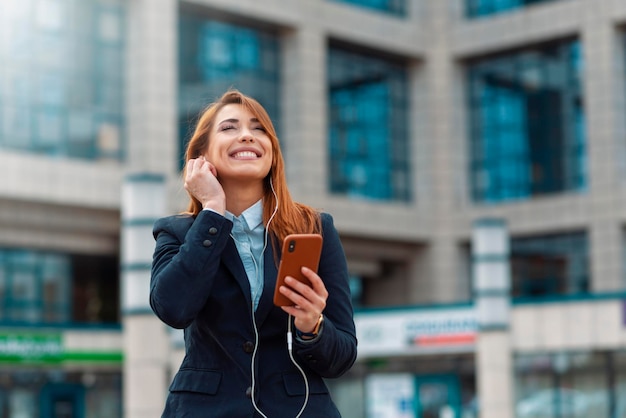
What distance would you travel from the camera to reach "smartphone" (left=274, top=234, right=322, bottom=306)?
8.53 feet

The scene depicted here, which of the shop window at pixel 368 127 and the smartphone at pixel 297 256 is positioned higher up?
the shop window at pixel 368 127

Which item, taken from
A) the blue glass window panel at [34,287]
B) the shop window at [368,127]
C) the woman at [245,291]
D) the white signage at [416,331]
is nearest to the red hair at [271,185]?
the woman at [245,291]

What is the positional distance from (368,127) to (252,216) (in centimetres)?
3948

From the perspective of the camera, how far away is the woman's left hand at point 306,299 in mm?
2613

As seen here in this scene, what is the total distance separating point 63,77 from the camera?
3381 cm

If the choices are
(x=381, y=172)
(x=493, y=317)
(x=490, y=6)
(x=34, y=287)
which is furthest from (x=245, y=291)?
(x=490, y=6)

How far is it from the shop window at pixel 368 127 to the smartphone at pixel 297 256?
126 ft

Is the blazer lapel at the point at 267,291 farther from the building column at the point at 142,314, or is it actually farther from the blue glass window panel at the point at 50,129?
the blue glass window panel at the point at 50,129

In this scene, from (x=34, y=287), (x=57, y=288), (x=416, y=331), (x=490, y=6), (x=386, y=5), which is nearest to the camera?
(x=416, y=331)

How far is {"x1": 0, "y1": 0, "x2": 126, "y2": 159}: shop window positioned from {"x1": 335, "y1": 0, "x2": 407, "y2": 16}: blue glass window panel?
965 cm

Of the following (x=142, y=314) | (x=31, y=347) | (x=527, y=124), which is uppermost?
(x=527, y=124)

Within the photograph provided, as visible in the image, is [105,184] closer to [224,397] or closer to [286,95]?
[286,95]

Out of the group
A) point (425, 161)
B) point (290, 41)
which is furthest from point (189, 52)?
point (425, 161)

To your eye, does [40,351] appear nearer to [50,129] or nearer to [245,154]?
[50,129]
